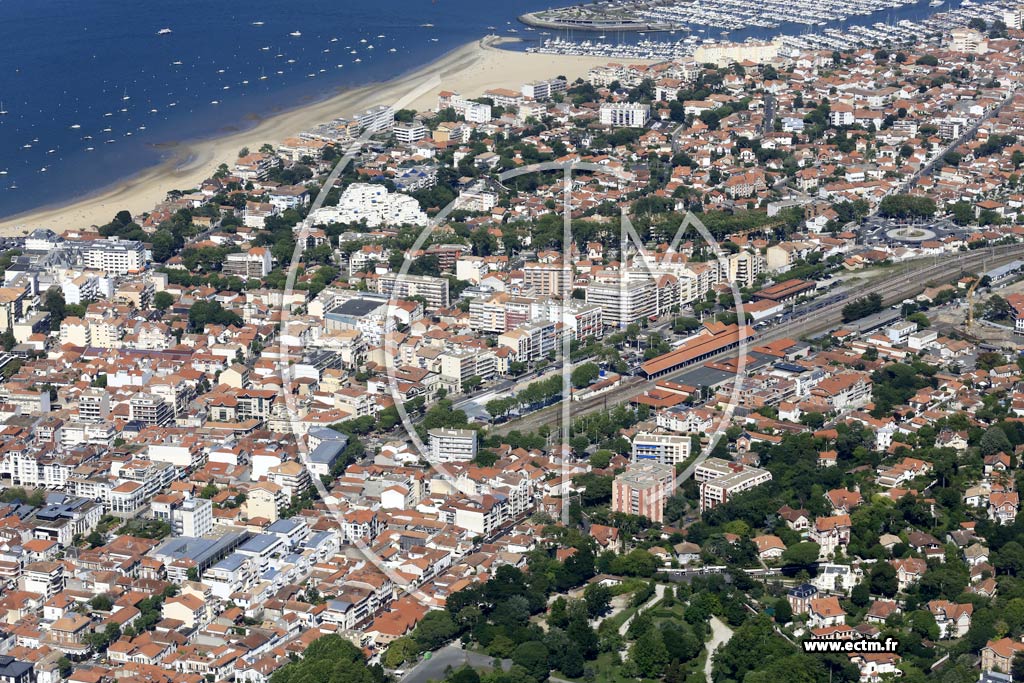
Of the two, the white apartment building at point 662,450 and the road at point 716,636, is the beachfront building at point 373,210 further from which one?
the road at point 716,636

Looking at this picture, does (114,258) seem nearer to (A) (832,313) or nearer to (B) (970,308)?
(A) (832,313)

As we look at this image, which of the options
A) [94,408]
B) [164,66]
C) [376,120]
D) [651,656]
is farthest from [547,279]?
[164,66]

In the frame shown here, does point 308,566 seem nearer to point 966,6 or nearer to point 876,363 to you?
point 876,363

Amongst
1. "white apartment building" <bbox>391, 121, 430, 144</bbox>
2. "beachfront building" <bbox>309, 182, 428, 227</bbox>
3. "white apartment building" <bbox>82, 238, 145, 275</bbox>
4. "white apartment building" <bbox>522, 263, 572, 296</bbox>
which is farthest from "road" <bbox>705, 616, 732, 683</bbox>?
"white apartment building" <bbox>391, 121, 430, 144</bbox>

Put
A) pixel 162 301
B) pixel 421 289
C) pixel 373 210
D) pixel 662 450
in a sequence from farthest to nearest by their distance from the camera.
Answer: pixel 373 210 → pixel 421 289 → pixel 162 301 → pixel 662 450

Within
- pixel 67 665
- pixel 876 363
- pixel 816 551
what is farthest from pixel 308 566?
pixel 876 363

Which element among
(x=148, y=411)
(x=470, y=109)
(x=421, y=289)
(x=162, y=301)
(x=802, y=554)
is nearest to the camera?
(x=802, y=554)
